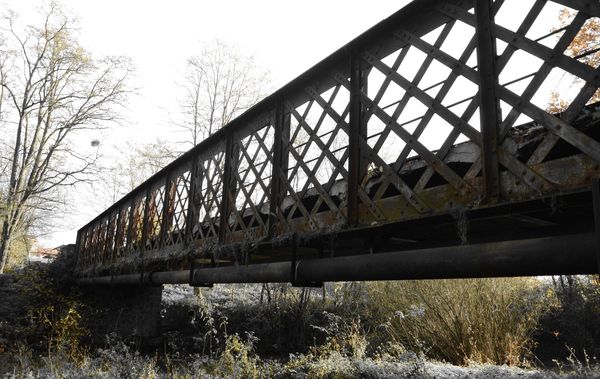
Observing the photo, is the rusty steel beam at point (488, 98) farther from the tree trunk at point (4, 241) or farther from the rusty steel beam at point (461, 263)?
Result: the tree trunk at point (4, 241)

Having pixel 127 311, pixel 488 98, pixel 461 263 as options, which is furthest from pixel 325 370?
pixel 127 311

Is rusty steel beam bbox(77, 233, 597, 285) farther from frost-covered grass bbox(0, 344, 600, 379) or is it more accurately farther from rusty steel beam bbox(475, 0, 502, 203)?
frost-covered grass bbox(0, 344, 600, 379)

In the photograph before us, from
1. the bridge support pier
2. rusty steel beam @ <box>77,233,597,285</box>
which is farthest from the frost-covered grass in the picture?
the bridge support pier

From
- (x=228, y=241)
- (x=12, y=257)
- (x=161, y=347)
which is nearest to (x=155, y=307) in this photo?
Answer: (x=161, y=347)

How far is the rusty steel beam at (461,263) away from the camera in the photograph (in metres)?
2.70

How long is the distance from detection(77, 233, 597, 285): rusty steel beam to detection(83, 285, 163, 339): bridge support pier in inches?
450

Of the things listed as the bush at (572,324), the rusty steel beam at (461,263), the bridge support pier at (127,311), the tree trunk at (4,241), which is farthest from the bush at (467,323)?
the tree trunk at (4,241)

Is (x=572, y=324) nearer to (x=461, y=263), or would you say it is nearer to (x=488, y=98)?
(x=461, y=263)

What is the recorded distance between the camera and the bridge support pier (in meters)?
15.5

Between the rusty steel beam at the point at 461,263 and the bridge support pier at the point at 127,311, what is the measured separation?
450 inches

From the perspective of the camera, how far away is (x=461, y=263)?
3.33 meters

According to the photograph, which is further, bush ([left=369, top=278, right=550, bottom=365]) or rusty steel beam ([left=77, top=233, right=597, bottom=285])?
bush ([left=369, top=278, right=550, bottom=365])

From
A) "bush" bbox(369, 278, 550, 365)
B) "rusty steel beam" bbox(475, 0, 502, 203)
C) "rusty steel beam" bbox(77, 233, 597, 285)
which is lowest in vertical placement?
"bush" bbox(369, 278, 550, 365)

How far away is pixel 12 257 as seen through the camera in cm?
2856
